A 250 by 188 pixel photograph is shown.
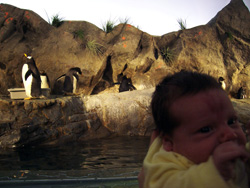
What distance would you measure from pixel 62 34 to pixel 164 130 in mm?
12624

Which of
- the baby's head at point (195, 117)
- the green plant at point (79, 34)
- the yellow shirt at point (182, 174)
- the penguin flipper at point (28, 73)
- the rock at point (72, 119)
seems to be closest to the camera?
the yellow shirt at point (182, 174)

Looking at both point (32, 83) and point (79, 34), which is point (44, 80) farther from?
point (79, 34)

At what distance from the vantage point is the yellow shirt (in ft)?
2.04

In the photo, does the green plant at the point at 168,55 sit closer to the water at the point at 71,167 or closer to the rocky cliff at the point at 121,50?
the rocky cliff at the point at 121,50

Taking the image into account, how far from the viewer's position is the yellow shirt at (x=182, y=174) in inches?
24.4

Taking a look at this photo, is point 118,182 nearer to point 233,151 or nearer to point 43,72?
point 233,151

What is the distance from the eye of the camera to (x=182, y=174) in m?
0.71

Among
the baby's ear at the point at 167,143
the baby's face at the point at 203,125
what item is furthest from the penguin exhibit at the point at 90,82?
the baby's face at the point at 203,125

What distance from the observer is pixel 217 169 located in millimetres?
627

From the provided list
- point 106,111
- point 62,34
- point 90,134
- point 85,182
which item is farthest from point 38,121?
point 62,34

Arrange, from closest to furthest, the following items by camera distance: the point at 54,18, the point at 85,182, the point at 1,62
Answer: the point at 85,182 < the point at 1,62 < the point at 54,18

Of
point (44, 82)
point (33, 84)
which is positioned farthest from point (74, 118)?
point (44, 82)

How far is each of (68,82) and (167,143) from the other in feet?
35.2

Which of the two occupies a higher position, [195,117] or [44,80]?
[195,117]
